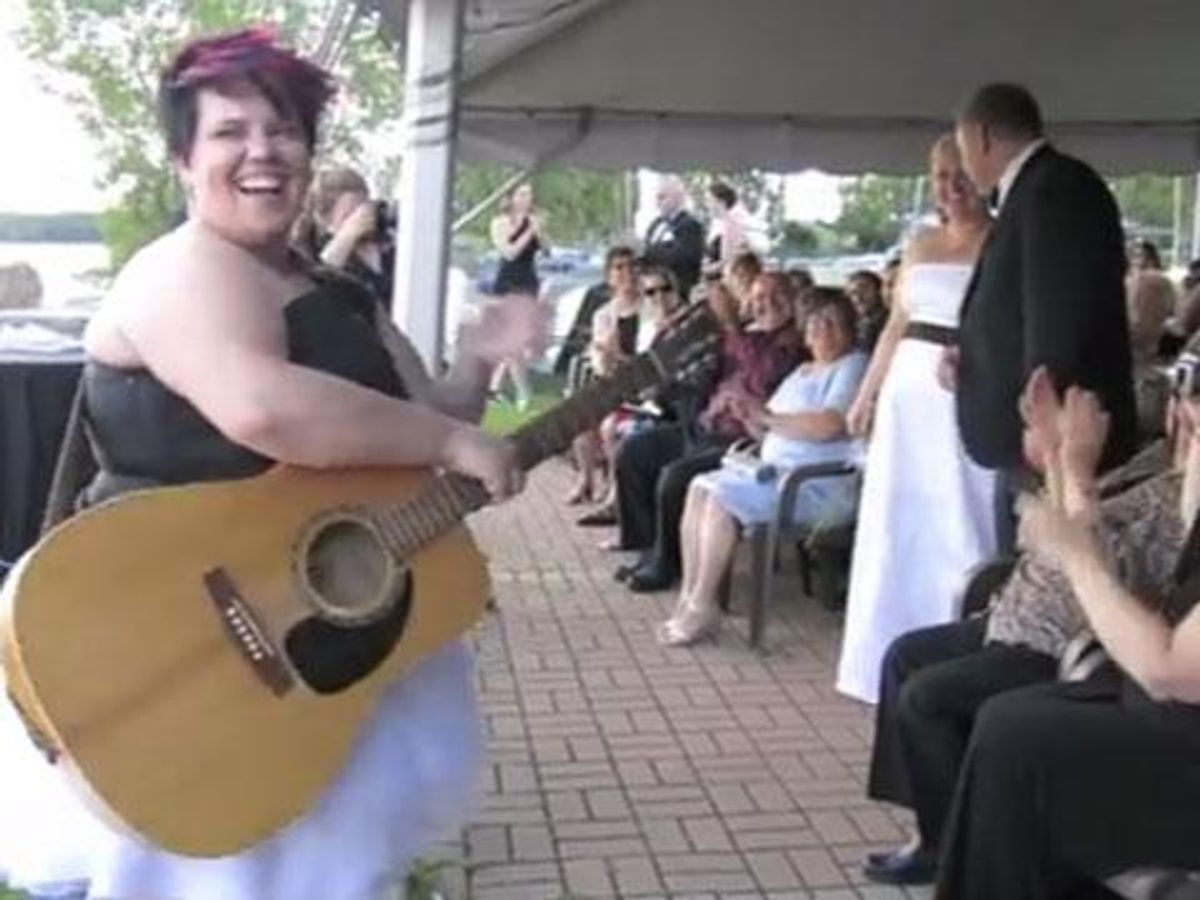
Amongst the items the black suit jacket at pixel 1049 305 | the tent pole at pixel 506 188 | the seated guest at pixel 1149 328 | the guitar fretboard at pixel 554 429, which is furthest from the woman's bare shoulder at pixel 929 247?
the tent pole at pixel 506 188

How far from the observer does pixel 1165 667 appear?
8.07 ft

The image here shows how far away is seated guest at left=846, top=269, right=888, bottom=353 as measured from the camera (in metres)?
7.37

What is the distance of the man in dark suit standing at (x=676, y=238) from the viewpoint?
10883 mm

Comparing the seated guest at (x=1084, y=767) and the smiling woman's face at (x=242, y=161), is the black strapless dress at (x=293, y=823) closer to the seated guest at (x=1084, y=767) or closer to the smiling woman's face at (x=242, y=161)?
the smiling woman's face at (x=242, y=161)

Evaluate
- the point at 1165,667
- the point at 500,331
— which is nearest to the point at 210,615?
the point at 500,331

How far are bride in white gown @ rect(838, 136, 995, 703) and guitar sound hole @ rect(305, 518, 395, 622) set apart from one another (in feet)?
8.90

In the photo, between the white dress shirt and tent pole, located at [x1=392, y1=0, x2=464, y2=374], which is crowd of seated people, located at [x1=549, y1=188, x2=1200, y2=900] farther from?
tent pole, located at [x1=392, y1=0, x2=464, y2=374]

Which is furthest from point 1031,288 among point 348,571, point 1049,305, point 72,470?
point 72,470

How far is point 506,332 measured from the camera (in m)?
2.59

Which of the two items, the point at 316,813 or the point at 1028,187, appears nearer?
the point at 316,813

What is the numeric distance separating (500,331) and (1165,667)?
1.03m

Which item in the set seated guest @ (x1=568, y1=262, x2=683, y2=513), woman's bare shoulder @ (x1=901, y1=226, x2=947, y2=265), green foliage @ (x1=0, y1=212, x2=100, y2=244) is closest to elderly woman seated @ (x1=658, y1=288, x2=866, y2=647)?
woman's bare shoulder @ (x1=901, y1=226, x2=947, y2=265)

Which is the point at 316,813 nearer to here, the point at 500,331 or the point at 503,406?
the point at 500,331

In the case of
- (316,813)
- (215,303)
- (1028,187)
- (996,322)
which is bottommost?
(316,813)
